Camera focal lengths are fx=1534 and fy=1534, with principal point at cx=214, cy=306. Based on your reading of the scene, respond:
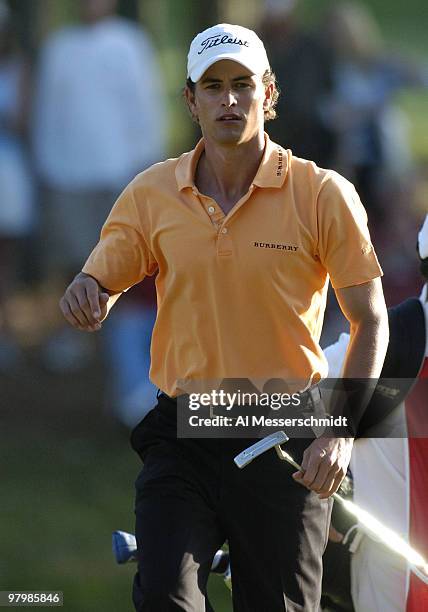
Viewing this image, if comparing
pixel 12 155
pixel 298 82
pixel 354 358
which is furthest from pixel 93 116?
pixel 354 358

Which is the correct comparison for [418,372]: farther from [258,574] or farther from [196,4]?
[196,4]

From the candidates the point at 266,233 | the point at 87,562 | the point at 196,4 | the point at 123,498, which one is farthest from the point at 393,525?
the point at 196,4

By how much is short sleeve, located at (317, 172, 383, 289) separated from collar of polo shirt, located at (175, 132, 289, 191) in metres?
0.15

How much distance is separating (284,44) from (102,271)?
616cm

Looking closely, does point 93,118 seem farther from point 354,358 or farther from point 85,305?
point 354,358

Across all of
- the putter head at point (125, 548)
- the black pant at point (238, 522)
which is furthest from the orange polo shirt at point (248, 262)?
the putter head at point (125, 548)

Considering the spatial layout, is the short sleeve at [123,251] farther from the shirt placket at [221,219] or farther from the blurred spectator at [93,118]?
the blurred spectator at [93,118]

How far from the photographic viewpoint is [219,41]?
185 inches

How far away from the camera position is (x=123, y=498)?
876 cm

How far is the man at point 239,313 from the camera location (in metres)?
4.59

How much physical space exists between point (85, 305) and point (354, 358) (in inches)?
32.5

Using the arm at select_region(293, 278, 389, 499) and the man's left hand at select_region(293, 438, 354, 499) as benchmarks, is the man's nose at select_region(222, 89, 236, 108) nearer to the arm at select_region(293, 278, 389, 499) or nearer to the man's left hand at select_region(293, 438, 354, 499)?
the arm at select_region(293, 278, 389, 499)

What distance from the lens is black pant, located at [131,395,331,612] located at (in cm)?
459

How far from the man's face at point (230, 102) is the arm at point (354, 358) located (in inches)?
23.2
